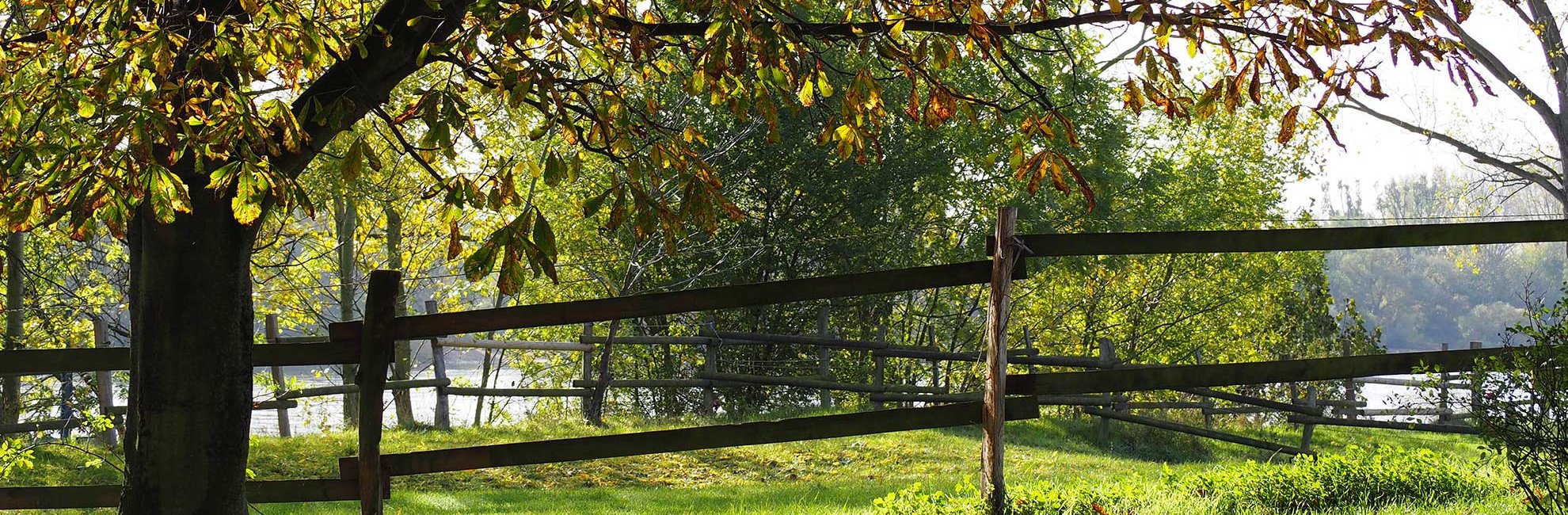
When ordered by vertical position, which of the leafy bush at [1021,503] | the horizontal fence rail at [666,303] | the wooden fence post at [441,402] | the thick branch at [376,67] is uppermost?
the thick branch at [376,67]

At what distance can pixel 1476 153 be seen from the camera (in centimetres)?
1942

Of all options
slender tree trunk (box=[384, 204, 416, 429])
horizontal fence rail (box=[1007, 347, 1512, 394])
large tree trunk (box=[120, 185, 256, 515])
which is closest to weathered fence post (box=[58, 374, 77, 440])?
slender tree trunk (box=[384, 204, 416, 429])

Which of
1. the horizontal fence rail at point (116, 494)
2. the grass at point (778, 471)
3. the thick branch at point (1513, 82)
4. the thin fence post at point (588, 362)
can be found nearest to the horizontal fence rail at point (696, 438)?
the horizontal fence rail at point (116, 494)

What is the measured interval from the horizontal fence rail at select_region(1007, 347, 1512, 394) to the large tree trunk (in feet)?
9.24

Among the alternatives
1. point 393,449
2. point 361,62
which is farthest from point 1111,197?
point 361,62

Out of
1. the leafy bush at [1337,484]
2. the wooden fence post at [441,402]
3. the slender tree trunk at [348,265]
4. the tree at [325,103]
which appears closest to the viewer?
the tree at [325,103]

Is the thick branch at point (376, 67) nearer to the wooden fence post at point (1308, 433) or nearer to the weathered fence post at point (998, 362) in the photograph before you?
the weathered fence post at point (998, 362)

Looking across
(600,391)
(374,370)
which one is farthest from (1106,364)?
(374,370)

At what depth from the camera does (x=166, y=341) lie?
372 cm

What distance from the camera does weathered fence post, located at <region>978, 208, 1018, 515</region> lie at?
14.6ft

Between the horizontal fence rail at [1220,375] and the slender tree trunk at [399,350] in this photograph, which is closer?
the horizontal fence rail at [1220,375]

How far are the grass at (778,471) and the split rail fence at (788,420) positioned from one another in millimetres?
656

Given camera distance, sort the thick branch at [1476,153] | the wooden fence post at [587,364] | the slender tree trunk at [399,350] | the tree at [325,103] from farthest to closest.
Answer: the thick branch at [1476,153]
the slender tree trunk at [399,350]
the wooden fence post at [587,364]
the tree at [325,103]

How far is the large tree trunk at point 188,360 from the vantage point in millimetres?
3715
